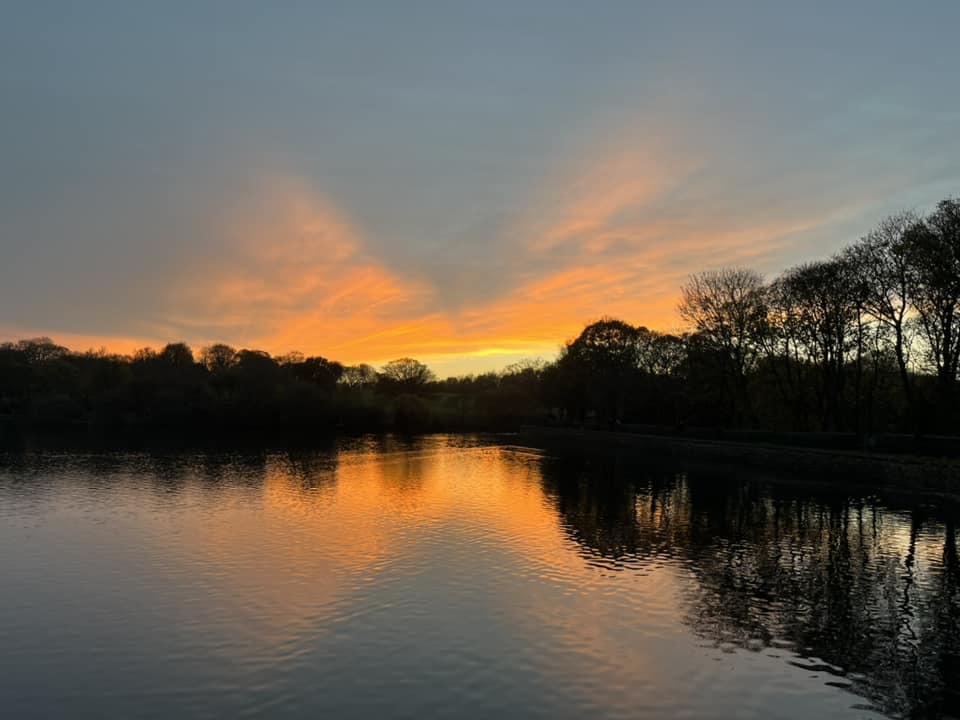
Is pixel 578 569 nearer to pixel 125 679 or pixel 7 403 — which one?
pixel 125 679

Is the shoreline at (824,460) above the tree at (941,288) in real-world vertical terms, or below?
below

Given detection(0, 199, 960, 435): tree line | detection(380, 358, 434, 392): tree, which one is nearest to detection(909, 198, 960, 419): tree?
detection(0, 199, 960, 435): tree line

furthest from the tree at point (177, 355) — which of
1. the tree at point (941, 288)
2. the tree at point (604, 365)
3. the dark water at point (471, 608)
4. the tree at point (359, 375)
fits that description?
the tree at point (941, 288)

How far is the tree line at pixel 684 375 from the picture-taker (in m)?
47.5

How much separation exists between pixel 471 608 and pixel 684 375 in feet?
218

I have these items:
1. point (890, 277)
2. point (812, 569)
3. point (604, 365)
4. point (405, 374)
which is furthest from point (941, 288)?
point (405, 374)

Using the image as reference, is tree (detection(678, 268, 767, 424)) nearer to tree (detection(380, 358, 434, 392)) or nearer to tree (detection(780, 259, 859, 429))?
tree (detection(780, 259, 859, 429))

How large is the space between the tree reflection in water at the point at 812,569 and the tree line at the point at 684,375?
1648 centimetres

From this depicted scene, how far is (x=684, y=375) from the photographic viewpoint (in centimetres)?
7881

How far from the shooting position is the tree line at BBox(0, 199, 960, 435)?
47.5 metres

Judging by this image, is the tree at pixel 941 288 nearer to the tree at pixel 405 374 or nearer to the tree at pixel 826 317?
the tree at pixel 826 317

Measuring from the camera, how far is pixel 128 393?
112 metres

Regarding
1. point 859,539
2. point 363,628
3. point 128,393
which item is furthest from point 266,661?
point 128,393

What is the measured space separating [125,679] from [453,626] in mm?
7240
